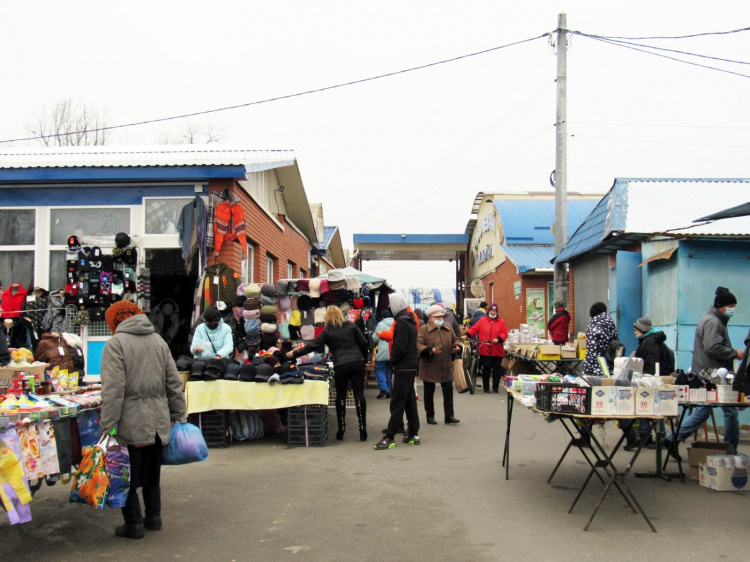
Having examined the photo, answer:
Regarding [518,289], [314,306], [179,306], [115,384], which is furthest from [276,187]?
[115,384]

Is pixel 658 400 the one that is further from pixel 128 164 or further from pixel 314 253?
pixel 314 253

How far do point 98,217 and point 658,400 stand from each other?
995 cm

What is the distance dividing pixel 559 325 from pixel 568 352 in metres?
1.17

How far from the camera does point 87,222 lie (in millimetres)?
12281

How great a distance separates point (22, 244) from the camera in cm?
1231

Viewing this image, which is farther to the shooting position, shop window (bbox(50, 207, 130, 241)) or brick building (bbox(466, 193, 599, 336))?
brick building (bbox(466, 193, 599, 336))

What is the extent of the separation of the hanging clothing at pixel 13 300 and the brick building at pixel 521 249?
14460 mm

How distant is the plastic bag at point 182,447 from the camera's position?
5.59m

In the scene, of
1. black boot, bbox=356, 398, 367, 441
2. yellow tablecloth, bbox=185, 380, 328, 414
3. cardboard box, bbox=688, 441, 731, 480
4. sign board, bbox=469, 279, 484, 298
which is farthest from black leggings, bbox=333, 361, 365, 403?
sign board, bbox=469, 279, 484, 298

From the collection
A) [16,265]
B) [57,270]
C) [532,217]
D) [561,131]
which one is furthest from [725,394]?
[532,217]

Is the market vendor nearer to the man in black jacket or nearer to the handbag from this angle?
the man in black jacket

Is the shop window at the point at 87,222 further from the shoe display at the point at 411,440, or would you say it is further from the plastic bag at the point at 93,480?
the plastic bag at the point at 93,480

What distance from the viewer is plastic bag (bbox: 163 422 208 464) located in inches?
220

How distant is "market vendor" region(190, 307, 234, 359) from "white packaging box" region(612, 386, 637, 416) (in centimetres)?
579
